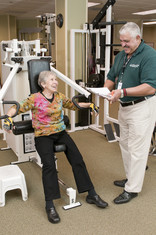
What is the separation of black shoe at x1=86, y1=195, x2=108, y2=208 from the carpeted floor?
39 millimetres

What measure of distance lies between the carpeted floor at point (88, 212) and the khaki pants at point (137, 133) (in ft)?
0.68

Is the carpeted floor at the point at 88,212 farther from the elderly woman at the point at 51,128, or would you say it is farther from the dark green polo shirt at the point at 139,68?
the dark green polo shirt at the point at 139,68

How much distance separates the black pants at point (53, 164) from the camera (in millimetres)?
2082

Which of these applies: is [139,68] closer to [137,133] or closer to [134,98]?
[134,98]

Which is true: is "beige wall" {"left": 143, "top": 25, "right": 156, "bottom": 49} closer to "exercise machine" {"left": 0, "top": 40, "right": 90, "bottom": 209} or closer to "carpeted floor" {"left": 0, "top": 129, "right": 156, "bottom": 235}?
"exercise machine" {"left": 0, "top": 40, "right": 90, "bottom": 209}

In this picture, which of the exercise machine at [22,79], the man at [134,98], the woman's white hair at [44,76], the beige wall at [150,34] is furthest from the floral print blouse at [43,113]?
the beige wall at [150,34]

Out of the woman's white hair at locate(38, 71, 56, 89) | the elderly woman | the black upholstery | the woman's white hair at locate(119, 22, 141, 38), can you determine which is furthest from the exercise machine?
the woman's white hair at locate(119, 22, 141, 38)

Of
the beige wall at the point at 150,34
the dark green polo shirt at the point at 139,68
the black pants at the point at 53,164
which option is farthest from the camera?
the beige wall at the point at 150,34

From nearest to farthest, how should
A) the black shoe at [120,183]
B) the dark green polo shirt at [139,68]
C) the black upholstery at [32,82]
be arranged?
the dark green polo shirt at [139,68], the black upholstery at [32,82], the black shoe at [120,183]

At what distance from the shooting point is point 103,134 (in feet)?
13.7

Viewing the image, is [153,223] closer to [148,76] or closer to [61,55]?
[148,76]

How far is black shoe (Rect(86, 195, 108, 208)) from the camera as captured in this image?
7.21ft

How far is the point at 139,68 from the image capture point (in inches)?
79.3

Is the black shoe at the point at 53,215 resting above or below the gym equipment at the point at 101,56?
below
